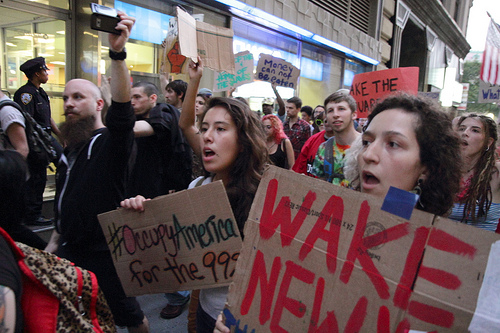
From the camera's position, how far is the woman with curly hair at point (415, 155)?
48.6 inches

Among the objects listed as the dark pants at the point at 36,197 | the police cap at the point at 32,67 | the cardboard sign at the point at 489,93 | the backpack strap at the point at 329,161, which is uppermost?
the cardboard sign at the point at 489,93

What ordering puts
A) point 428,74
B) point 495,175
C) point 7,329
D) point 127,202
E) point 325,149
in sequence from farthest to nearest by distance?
point 428,74 → point 325,149 → point 495,175 → point 127,202 → point 7,329

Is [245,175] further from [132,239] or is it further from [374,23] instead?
→ [374,23]

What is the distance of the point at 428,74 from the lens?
779 inches

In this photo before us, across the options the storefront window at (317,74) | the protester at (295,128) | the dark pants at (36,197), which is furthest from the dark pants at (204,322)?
the storefront window at (317,74)

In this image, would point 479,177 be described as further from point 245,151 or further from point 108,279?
point 108,279

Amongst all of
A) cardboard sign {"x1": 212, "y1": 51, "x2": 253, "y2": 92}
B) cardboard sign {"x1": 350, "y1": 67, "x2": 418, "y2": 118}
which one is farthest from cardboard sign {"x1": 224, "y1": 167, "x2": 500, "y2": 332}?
cardboard sign {"x1": 212, "y1": 51, "x2": 253, "y2": 92}

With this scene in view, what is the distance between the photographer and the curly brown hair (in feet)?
4.16

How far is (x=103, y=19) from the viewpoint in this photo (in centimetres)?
185

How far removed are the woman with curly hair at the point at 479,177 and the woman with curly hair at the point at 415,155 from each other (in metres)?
1.37

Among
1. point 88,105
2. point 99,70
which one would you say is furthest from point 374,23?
point 88,105

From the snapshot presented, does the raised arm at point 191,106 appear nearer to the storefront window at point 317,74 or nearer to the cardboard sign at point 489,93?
the cardboard sign at point 489,93

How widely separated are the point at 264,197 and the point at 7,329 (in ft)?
2.76

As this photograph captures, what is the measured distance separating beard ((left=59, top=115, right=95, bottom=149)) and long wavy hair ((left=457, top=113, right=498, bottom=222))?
8.86ft
